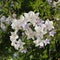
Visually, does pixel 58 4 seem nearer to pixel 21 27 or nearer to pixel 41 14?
pixel 41 14

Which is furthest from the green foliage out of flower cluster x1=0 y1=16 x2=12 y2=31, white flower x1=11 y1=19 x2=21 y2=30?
white flower x1=11 y1=19 x2=21 y2=30

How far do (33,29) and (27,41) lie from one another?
0.14 meters

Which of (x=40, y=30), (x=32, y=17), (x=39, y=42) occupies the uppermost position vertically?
(x=32, y=17)

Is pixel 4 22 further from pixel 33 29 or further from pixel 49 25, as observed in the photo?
pixel 49 25

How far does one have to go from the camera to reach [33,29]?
2.55 metres


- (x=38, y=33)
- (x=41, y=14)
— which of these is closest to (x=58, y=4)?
(x=41, y=14)

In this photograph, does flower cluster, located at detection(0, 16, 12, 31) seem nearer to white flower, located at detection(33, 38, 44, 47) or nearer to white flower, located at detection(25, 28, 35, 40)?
white flower, located at detection(25, 28, 35, 40)

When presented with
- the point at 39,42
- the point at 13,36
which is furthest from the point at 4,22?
the point at 39,42

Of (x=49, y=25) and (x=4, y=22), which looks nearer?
(x=49, y=25)

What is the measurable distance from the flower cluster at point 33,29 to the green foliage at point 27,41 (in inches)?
3.5

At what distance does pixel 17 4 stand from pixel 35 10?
0.19 m

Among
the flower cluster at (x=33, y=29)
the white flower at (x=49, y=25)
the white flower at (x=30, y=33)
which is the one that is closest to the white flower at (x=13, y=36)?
the flower cluster at (x=33, y=29)

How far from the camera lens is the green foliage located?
2.62 meters

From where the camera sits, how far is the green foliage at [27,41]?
2.62 m
